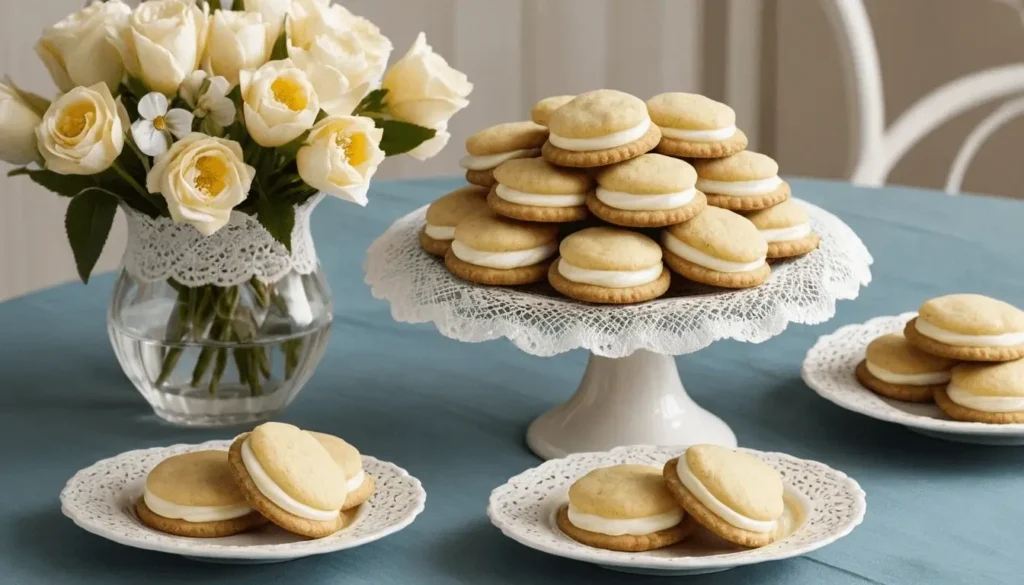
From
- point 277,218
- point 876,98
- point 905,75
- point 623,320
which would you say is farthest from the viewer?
point 905,75

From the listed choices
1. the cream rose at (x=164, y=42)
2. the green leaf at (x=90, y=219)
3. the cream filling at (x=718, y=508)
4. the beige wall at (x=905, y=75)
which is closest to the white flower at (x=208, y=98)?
the cream rose at (x=164, y=42)

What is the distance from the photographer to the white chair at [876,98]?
2383mm

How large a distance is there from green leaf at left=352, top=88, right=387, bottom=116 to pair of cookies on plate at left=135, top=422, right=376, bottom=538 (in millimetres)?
339

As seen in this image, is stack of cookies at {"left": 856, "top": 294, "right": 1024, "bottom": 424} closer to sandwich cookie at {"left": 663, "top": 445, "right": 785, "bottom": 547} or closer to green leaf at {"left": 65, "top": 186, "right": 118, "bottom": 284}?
sandwich cookie at {"left": 663, "top": 445, "right": 785, "bottom": 547}

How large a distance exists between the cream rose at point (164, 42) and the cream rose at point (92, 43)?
0.01m

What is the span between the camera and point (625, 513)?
95 centimetres

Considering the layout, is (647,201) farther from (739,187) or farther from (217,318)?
(217,318)

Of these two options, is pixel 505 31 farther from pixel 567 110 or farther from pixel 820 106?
pixel 567 110

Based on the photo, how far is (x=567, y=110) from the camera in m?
1.15

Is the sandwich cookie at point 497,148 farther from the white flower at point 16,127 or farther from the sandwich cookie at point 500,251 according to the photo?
the white flower at point 16,127

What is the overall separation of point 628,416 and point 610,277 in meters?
0.19

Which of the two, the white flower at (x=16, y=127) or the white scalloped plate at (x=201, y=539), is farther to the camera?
the white flower at (x=16, y=127)

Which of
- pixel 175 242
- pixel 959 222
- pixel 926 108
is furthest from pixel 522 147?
pixel 926 108

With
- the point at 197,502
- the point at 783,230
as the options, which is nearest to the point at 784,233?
the point at 783,230
